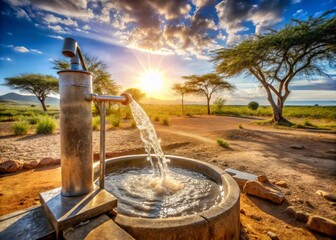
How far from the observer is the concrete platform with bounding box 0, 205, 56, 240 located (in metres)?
0.99

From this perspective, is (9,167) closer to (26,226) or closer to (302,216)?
(26,226)

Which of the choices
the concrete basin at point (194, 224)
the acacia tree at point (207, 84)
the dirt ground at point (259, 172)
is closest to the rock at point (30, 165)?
the dirt ground at point (259, 172)

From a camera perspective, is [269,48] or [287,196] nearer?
[287,196]

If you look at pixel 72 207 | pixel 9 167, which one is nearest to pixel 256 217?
pixel 72 207

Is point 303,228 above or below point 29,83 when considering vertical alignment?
below

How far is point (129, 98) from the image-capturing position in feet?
4.56

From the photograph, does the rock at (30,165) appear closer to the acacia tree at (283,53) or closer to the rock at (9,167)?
the rock at (9,167)

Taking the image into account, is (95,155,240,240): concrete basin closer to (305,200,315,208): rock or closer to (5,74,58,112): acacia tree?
(305,200,315,208): rock

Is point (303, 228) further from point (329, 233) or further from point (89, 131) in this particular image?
point (89, 131)

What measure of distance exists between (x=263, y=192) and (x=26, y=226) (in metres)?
3.02

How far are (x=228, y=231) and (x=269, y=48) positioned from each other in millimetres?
12948

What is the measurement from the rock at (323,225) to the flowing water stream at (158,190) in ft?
3.66

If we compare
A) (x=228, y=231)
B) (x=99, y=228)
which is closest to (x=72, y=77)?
(x=99, y=228)

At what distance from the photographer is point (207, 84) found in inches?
952
